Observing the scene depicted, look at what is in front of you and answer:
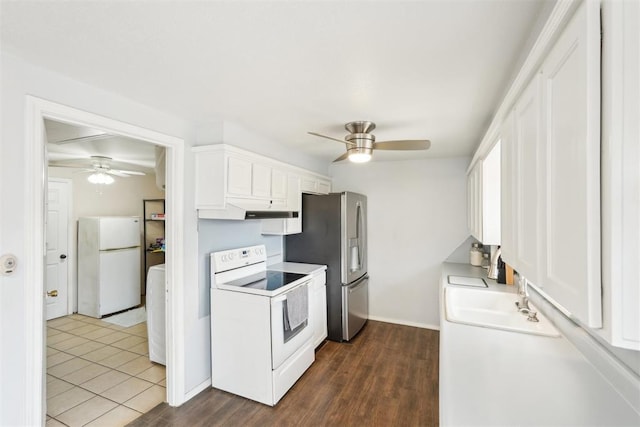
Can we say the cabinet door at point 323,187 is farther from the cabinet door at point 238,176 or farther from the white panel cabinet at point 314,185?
the cabinet door at point 238,176

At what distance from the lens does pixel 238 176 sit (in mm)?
2531

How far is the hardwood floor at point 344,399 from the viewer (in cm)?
222

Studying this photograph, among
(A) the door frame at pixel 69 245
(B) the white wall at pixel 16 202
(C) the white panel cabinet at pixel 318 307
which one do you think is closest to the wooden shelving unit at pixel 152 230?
(A) the door frame at pixel 69 245

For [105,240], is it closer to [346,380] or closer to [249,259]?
[249,259]

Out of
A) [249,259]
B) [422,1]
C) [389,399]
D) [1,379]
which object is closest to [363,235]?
[249,259]

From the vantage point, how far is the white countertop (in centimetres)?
99

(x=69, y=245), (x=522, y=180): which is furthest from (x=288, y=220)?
(x=69, y=245)

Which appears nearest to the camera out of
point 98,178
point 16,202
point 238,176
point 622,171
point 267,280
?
point 622,171

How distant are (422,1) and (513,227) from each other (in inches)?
40.1

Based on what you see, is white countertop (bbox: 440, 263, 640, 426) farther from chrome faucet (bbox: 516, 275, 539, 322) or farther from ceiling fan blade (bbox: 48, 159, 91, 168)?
ceiling fan blade (bbox: 48, 159, 91, 168)

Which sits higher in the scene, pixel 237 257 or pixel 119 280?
pixel 237 257

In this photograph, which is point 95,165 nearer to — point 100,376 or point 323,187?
point 100,376

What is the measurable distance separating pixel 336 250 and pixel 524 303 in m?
1.95

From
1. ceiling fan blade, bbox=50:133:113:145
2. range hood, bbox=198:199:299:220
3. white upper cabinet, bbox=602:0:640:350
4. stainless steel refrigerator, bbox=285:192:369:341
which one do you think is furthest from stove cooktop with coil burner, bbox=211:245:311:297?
white upper cabinet, bbox=602:0:640:350
